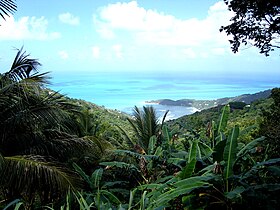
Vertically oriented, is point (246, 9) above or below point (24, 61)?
above

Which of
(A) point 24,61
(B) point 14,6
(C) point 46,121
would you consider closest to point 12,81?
(A) point 24,61

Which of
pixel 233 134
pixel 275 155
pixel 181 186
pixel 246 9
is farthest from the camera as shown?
pixel 246 9

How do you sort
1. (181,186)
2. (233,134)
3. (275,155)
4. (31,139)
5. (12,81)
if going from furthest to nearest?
1. (31,139)
2. (12,81)
3. (275,155)
4. (233,134)
5. (181,186)

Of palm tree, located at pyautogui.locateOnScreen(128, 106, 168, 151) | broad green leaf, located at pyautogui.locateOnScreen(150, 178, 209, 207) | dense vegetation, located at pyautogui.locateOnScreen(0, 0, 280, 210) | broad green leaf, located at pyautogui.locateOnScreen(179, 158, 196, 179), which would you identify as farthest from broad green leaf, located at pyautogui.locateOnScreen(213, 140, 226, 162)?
palm tree, located at pyautogui.locateOnScreen(128, 106, 168, 151)

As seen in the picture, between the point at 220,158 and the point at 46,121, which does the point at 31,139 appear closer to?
the point at 46,121

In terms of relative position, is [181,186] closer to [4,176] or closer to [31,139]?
[4,176]

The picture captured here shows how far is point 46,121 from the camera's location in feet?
17.4

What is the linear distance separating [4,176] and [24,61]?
6.81 ft

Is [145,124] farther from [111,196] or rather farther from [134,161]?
[111,196]

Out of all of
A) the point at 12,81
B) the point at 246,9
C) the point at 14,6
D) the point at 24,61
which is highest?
the point at 246,9

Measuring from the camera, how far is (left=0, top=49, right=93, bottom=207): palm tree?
4.41 meters

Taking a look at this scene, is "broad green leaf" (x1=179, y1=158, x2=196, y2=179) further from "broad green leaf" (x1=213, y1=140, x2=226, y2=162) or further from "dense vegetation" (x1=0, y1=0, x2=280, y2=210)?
"broad green leaf" (x1=213, y1=140, x2=226, y2=162)

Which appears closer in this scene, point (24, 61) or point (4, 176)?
point (4, 176)

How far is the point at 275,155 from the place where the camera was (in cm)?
424
